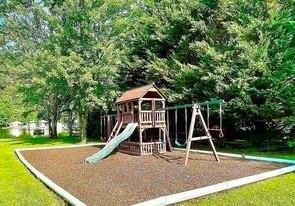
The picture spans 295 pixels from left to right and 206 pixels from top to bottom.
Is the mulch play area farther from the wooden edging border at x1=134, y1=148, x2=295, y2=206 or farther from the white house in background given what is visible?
the white house in background

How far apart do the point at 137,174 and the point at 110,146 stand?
4682mm

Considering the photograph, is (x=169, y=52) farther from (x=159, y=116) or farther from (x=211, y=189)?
(x=211, y=189)

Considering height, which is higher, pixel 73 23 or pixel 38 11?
pixel 38 11

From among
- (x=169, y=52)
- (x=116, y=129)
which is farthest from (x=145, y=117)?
(x=169, y=52)

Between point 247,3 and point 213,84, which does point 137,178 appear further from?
point 247,3

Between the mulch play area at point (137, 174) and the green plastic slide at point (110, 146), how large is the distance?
314 mm

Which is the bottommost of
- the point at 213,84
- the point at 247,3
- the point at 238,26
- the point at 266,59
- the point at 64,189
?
the point at 64,189

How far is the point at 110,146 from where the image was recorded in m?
14.8

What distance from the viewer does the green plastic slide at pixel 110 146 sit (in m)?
13.5

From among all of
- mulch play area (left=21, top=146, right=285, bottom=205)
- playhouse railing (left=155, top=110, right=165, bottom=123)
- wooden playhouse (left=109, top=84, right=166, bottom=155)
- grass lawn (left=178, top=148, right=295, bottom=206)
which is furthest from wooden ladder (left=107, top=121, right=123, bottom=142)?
grass lawn (left=178, top=148, right=295, bottom=206)

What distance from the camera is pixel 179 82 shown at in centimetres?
1838

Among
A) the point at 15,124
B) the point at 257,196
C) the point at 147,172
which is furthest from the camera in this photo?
the point at 15,124

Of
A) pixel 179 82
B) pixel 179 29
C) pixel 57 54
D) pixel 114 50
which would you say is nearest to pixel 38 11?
pixel 57 54

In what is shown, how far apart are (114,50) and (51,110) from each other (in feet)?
34.1
